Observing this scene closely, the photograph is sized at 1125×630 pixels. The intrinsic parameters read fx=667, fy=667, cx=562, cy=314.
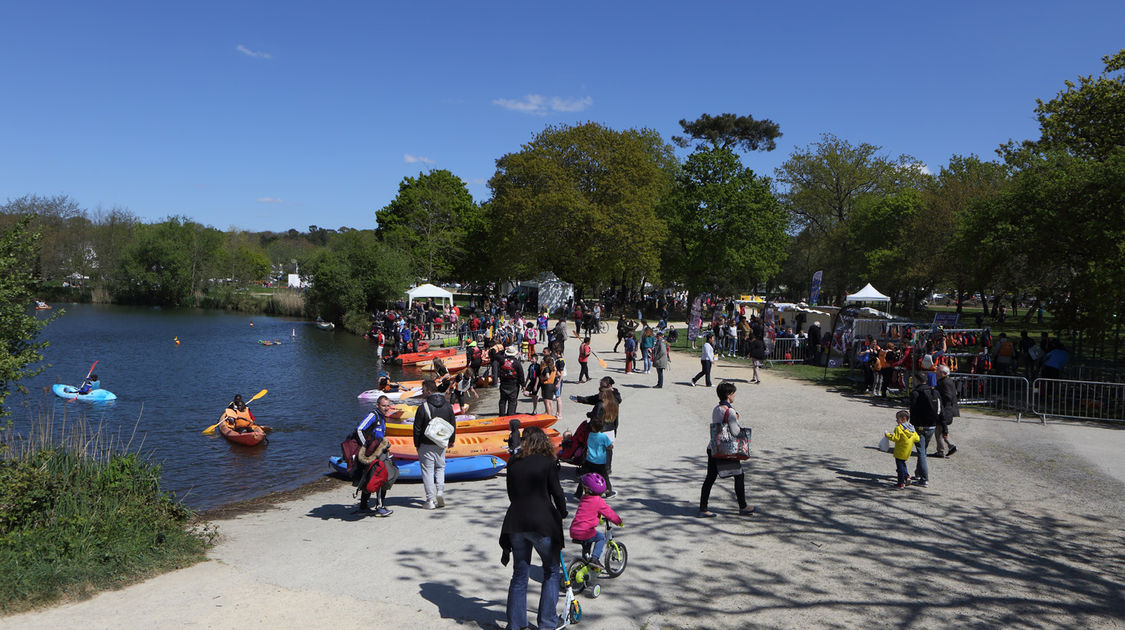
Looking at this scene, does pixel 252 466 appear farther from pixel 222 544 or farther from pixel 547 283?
pixel 547 283

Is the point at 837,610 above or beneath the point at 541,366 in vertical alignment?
beneath

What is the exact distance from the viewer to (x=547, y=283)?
45000mm

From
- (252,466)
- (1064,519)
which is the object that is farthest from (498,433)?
(1064,519)

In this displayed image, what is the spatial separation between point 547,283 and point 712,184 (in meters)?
14.5

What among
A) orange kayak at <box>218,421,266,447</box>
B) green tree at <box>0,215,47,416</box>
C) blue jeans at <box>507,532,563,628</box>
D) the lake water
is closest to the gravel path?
blue jeans at <box>507,532,563,628</box>

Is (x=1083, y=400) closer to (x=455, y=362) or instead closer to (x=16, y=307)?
(x=455, y=362)

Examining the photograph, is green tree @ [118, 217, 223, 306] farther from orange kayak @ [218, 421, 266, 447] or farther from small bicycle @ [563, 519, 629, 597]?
small bicycle @ [563, 519, 629, 597]

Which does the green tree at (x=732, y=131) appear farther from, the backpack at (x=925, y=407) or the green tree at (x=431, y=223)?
the backpack at (x=925, y=407)

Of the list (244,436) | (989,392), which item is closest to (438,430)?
(244,436)

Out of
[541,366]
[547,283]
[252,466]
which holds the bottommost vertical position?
[252,466]

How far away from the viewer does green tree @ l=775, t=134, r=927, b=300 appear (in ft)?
195

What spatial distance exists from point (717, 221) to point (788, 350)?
23.6 meters

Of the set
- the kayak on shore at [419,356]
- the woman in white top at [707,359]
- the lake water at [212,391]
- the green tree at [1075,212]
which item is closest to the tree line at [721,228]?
the green tree at [1075,212]

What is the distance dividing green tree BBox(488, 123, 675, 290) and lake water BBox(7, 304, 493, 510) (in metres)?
13.9
